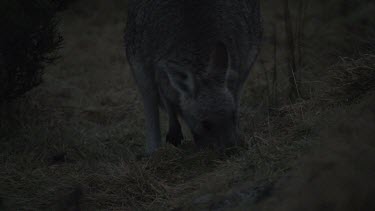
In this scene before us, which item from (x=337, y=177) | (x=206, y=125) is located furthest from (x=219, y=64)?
(x=337, y=177)

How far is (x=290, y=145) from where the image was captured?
5.38 metres

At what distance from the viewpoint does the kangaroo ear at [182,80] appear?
19.0ft

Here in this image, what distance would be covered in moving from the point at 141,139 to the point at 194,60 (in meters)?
2.44

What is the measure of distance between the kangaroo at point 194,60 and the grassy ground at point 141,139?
335 millimetres

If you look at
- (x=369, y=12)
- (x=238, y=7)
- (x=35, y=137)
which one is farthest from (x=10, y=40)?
(x=369, y=12)

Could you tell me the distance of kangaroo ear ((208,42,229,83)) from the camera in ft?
18.6

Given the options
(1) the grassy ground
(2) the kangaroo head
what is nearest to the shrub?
(1) the grassy ground

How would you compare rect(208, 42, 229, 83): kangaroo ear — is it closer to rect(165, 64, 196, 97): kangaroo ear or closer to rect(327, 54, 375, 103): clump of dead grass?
rect(165, 64, 196, 97): kangaroo ear

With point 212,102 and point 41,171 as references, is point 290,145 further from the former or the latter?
point 41,171

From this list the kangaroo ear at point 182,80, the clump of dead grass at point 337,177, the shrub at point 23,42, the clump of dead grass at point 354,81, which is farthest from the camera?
the shrub at point 23,42

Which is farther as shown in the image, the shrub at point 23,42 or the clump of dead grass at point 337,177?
the shrub at point 23,42

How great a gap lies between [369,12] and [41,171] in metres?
7.14

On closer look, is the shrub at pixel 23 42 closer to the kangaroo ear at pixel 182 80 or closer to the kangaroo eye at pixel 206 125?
the kangaroo ear at pixel 182 80

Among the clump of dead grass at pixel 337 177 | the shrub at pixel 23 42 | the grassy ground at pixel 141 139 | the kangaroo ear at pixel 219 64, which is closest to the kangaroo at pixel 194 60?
the kangaroo ear at pixel 219 64
